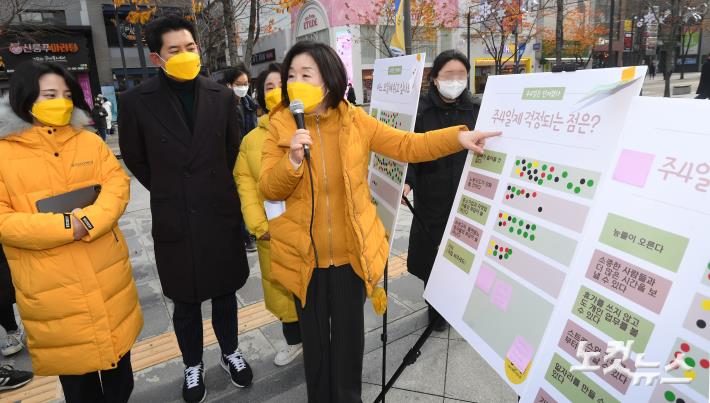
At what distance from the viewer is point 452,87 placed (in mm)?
2631

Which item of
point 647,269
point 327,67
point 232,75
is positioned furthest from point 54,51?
point 647,269

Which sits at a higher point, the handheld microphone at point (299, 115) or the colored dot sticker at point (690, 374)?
the handheld microphone at point (299, 115)

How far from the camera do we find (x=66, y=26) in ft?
68.2

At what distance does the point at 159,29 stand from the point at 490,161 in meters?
1.75

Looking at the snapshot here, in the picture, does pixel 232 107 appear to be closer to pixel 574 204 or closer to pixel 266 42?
pixel 574 204

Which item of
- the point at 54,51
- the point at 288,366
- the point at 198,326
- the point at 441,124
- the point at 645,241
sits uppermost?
the point at 54,51

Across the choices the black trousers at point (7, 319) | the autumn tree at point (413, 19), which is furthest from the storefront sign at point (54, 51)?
the black trousers at point (7, 319)

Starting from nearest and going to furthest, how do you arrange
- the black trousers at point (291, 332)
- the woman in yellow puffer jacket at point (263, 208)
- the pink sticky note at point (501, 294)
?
1. the pink sticky note at point (501, 294)
2. the woman in yellow puffer jacket at point (263, 208)
3. the black trousers at point (291, 332)

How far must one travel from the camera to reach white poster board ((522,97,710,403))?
1.00 meters

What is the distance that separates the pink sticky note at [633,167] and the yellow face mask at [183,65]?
6.33 ft

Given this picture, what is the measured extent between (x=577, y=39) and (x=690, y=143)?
34.2 metres

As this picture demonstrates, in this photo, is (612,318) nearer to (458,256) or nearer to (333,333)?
(458,256)

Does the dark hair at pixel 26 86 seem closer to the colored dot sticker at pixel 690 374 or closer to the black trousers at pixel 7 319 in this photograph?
the black trousers at pixel 7 319

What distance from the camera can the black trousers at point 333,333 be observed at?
6.53ft
